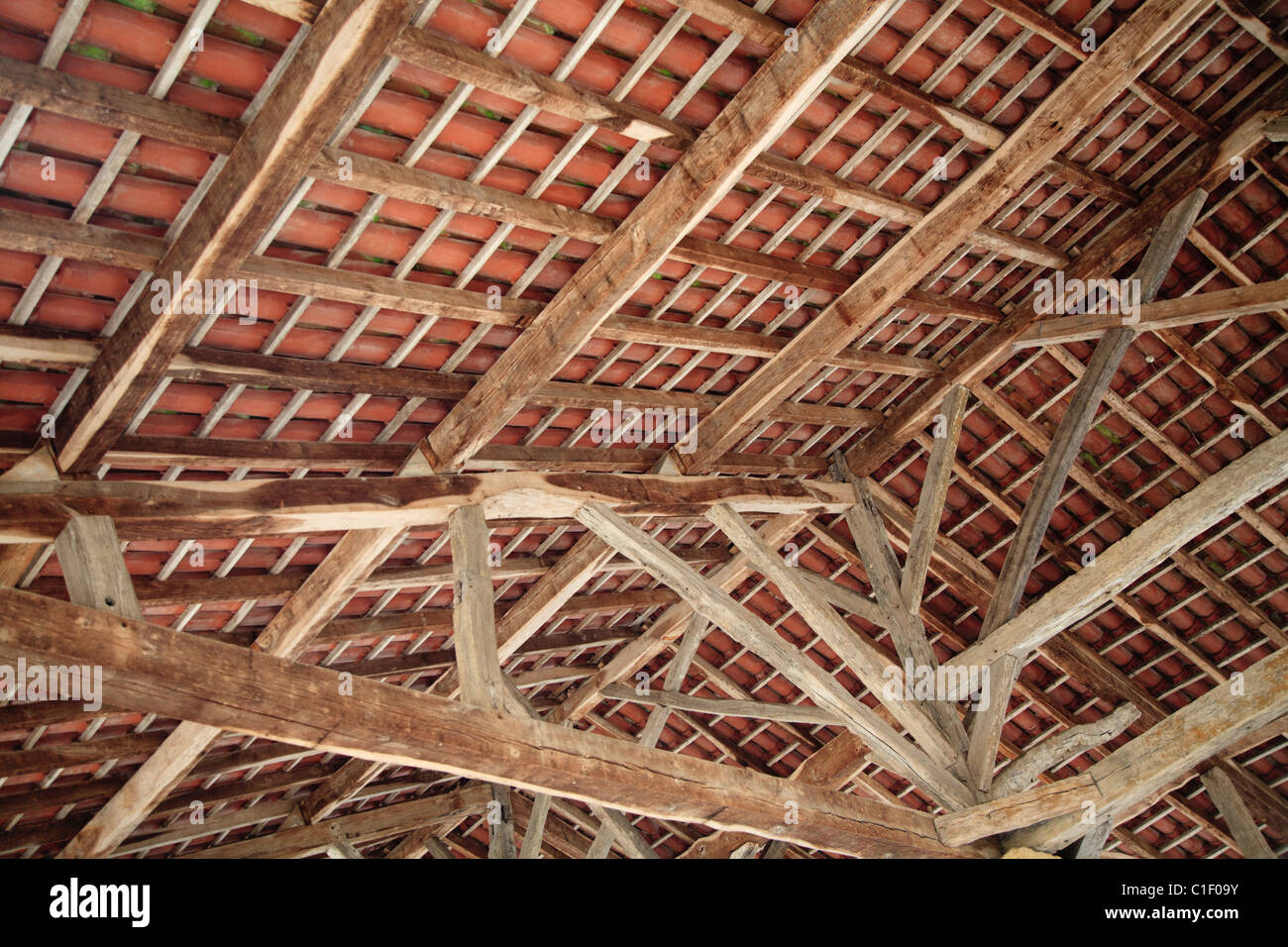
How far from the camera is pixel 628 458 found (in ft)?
18.8

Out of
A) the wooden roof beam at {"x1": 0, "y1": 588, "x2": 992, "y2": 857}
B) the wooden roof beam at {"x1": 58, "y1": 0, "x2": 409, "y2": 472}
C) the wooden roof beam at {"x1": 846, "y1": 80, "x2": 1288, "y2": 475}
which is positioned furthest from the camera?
the wooden roof beam at {"x1": 846, "y1": 80, "x2": 1288, "y2": 475}

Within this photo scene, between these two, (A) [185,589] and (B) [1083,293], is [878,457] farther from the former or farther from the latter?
(A) [185,589]

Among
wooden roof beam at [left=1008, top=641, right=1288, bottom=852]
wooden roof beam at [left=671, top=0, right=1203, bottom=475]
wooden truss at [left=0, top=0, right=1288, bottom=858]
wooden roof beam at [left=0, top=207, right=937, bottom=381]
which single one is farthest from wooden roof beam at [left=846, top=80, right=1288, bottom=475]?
wooden roof beam at [left=1008, top=641, right=1288, bottom=852]

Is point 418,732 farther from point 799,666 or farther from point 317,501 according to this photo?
point 799,666

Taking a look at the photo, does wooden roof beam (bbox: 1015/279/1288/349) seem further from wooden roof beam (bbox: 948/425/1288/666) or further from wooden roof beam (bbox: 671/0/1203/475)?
wooden roof beam (bbox: 671/0/1203/475)

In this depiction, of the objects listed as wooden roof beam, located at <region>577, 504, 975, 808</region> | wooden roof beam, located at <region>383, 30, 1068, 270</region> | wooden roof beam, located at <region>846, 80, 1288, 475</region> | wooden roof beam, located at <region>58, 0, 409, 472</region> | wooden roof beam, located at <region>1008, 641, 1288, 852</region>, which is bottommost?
wooden roof beam, located at <region>1008, 641, 1288, 852</region>

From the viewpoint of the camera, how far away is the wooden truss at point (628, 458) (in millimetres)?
3453

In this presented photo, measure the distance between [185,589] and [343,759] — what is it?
11.3ft

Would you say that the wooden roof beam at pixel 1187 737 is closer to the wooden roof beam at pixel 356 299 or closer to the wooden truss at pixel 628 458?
the wooden truss at pixel 628 458

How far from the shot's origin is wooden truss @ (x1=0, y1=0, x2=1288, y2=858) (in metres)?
3.45

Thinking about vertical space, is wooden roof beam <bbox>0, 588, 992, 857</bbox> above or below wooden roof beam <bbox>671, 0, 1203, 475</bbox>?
below

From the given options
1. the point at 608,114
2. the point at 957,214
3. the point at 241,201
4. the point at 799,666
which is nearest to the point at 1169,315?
the point at 957,214

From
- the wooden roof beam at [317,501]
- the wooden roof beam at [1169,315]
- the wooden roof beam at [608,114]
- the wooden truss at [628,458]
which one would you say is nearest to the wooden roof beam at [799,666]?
the wooden truss at [628,458]
